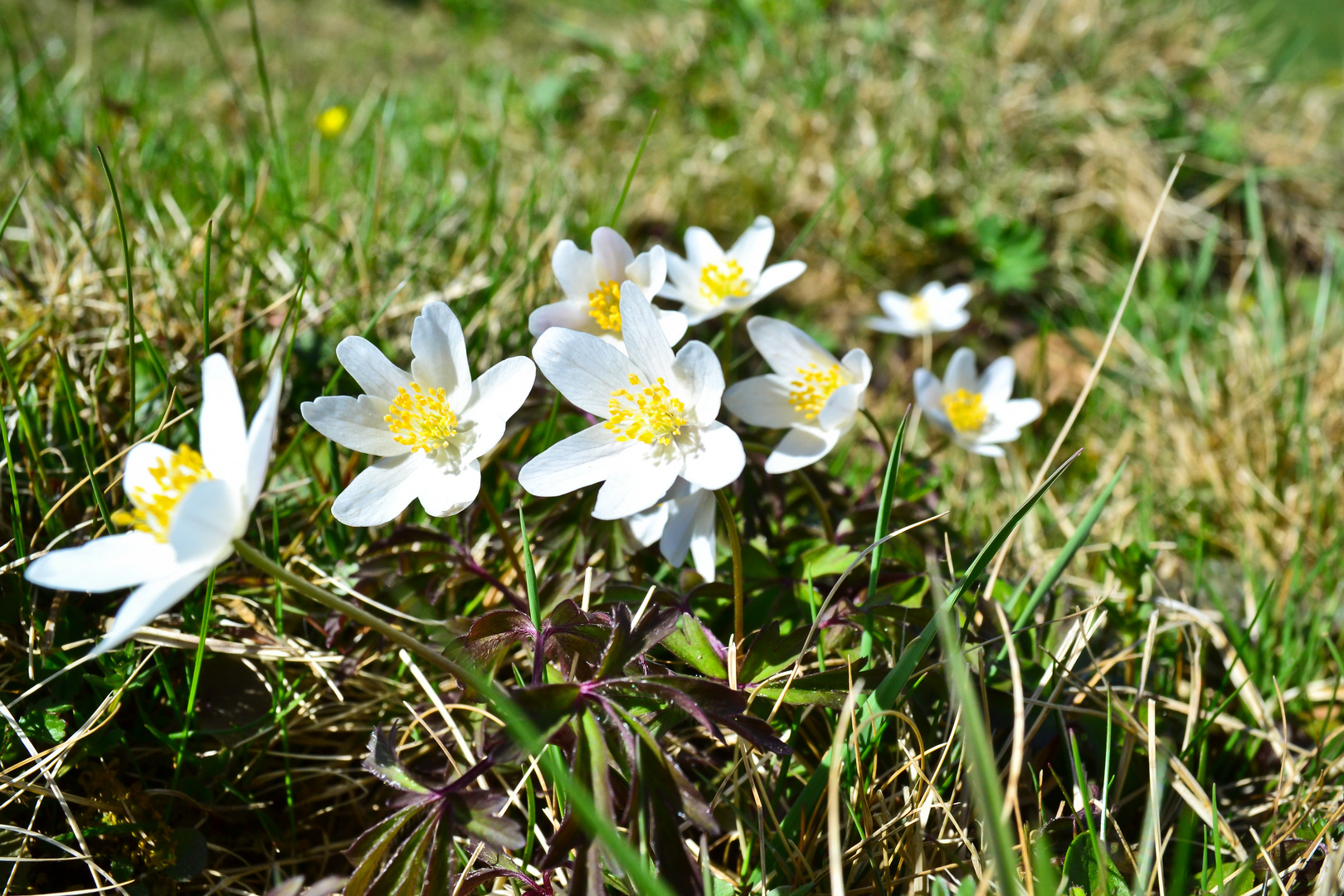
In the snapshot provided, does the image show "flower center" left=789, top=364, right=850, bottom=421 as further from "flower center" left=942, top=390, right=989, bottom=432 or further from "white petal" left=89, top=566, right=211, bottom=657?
"white petal" left=89, top=566, right=211, bottom=657

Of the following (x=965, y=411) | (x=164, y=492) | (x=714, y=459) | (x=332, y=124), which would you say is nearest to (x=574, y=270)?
(x=714, y=459)

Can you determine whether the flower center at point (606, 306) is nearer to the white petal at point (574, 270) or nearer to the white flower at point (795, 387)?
the white petal at point (574, 270)

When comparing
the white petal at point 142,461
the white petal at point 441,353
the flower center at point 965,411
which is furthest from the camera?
the flower center at point 965,411

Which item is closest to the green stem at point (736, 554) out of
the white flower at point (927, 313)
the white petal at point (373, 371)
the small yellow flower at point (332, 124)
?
the white petal at point (373, 371)

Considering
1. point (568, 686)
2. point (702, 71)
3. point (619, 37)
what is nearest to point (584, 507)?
point (568, 686)

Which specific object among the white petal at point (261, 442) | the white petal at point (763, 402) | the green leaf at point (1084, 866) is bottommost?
the green leaf at point (1084, 866)

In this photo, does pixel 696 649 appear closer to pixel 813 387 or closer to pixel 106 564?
pixel 813 387

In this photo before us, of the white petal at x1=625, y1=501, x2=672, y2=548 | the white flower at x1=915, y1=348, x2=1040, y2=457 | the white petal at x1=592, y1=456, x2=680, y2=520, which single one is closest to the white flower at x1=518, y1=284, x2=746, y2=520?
the white petal at x1=592, y1=456, x2=680, y2=520
